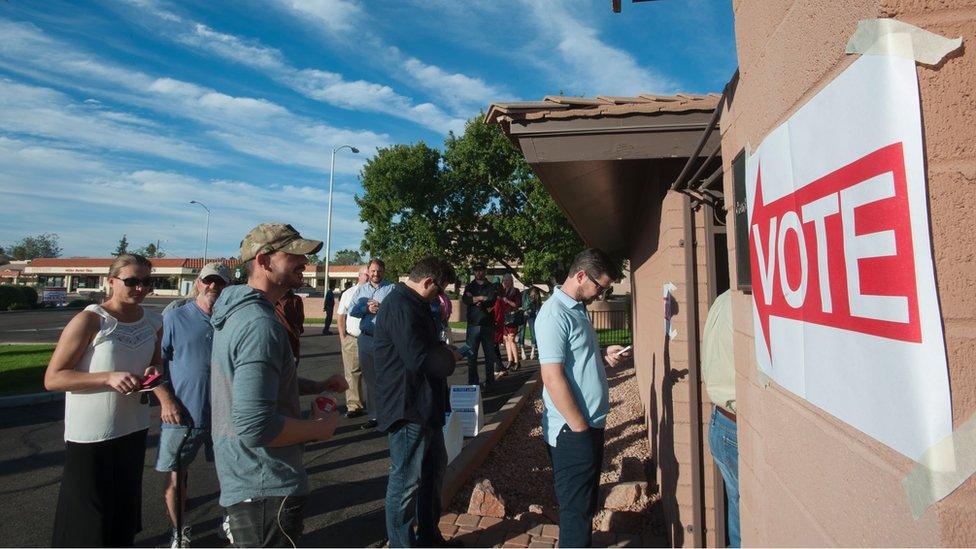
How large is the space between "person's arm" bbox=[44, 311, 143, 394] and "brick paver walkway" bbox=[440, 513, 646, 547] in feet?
6.93

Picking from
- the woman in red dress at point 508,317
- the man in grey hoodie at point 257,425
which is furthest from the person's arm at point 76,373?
the woman in red dress at point 508,317

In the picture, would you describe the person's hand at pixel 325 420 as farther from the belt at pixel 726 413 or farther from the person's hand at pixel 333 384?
the belt at pixel 726 413

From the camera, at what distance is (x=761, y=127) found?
1.72 meters

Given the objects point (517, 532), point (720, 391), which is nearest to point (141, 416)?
point (517, 532)

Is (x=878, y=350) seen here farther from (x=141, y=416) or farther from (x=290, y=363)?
(x=141, y=416)

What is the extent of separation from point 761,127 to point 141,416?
331 centimetres

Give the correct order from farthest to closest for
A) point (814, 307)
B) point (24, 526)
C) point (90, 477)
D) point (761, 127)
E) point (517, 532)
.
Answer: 1. point (24, 526)
2. point (517, 532)
3. point (90, 477)
4. point (761, 127)
5. point (814, 307)

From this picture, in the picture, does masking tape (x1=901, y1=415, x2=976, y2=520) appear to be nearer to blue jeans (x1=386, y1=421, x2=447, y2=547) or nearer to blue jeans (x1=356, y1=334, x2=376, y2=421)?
blue jeans (x1=386, y1=421, x2=447, y2=547)

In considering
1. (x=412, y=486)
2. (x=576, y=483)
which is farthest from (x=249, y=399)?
(x=576, y=483)

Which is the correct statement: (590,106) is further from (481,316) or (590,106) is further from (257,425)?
(481,316)

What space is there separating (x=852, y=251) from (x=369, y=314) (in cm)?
523

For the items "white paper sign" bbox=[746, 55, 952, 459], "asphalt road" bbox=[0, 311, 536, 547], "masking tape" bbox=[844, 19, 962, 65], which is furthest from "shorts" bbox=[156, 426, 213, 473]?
"masking tape" bbox=[844, 19, 962, 65]

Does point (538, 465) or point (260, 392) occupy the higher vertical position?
point (260, 392)

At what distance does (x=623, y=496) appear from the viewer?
4191 mm
